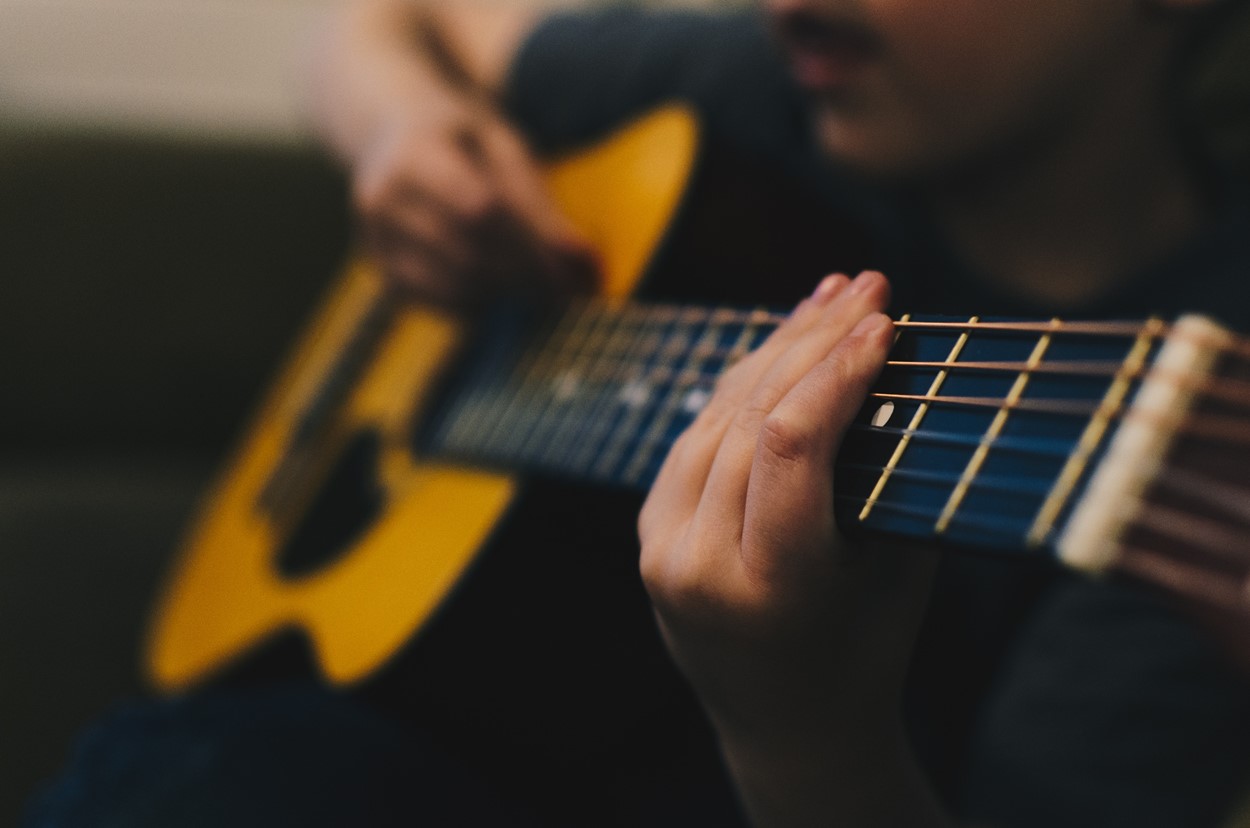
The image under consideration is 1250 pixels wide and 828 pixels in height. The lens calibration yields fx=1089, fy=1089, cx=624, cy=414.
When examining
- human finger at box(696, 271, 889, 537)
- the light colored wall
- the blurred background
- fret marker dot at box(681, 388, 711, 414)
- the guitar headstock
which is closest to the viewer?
the guitar headstock

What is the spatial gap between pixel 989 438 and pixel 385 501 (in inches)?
19.2

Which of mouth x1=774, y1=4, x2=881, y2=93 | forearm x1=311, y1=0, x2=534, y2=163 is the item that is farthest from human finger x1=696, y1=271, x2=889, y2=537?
forearm x1=311, y1=0, x2=534, y2=163

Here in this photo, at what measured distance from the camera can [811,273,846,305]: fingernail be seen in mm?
414

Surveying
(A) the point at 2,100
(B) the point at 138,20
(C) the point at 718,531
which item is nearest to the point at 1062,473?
(C) the point at 718,531

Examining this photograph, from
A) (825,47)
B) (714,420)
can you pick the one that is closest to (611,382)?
(714,420)

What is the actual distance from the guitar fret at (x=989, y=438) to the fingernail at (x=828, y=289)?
0.10 m

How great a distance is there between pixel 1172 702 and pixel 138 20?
1.72 m

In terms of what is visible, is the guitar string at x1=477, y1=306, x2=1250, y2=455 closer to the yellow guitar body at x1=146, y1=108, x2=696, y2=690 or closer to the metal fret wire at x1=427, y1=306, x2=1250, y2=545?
the metal fret wire at x1=427, y1=306, x2=1250, y2=545

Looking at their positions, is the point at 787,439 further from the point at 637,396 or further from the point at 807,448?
the point at 637,396

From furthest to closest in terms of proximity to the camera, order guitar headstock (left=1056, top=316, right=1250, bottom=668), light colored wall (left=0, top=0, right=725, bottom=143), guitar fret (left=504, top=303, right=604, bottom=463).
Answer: light colored wall (left=0, top=0, right=725, bottom=143) → guitar fret (left=504, top=303, right=604, bottom=463) → guitar headstock (left=1056, top=316, right=1250, bottom=668)

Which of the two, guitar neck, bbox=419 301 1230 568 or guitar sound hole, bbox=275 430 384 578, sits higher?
guitar neck, bbox=419 301 1230 568

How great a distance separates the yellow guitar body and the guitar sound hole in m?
0.01

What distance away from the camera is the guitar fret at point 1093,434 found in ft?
0.96

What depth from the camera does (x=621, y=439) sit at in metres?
0.52
